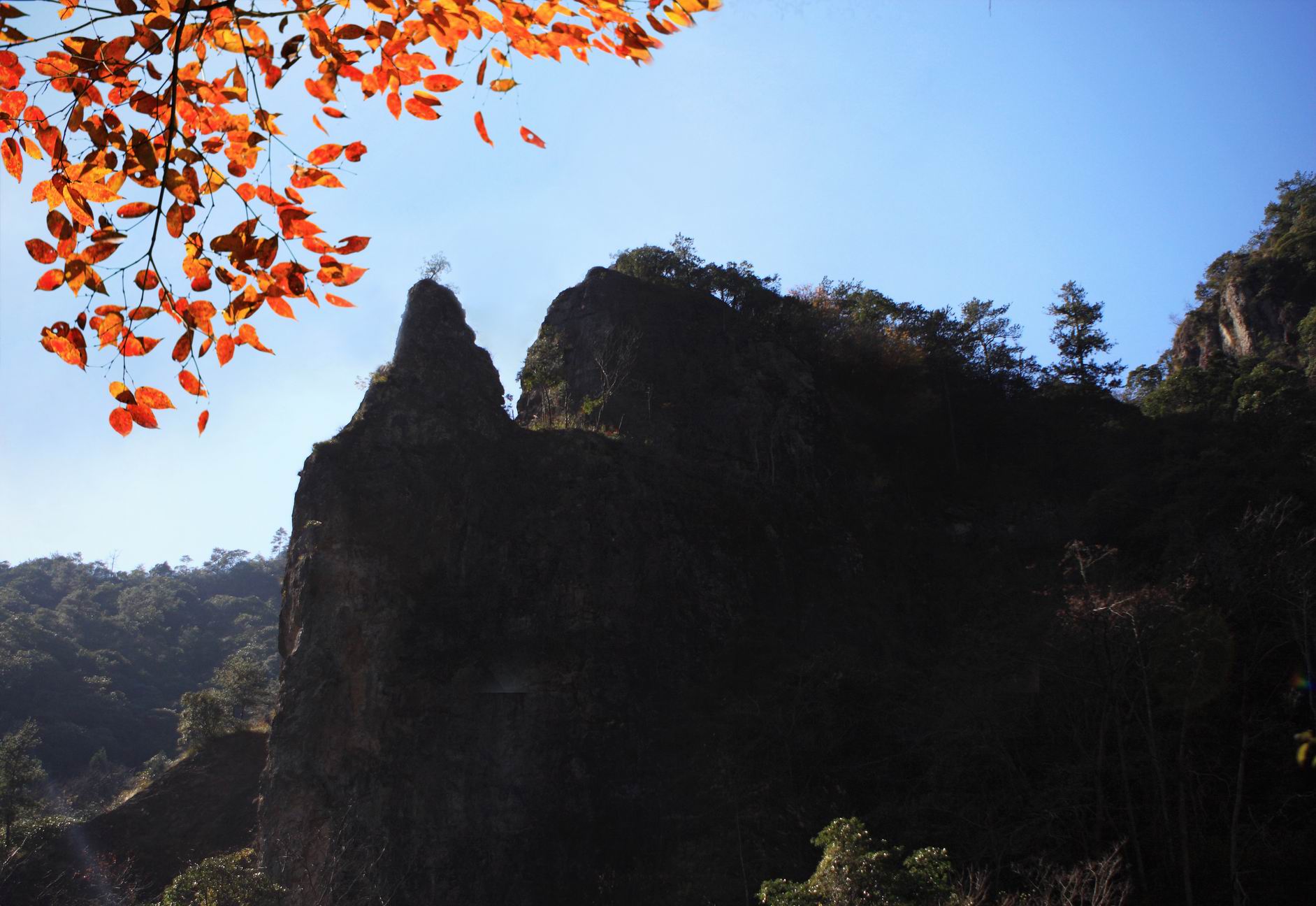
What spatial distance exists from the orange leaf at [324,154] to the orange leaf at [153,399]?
139 centimetres

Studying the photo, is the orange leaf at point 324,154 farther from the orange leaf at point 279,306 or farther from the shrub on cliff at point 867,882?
the shrub on cliff at point 867,882

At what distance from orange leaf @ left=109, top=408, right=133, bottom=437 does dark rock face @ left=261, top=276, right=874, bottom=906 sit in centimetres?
1296

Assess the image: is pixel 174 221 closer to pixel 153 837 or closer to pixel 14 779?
pixel 153 837

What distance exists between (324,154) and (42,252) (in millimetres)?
1354

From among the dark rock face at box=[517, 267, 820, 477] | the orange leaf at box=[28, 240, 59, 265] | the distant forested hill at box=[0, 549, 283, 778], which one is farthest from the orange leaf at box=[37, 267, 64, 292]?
the distant forested hill at box=[0, 549, 283, 778]

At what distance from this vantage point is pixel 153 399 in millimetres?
4164

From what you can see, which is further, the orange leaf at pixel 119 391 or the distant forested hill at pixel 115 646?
the distant forested hill at pixel 115 646

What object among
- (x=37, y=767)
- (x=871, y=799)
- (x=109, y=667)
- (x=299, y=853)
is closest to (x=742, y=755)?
(x=871, y=799)

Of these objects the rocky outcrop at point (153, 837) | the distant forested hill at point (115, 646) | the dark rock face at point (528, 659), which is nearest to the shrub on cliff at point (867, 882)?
the dark rock face at point (528, 659)

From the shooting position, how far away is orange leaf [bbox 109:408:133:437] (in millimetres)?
4109

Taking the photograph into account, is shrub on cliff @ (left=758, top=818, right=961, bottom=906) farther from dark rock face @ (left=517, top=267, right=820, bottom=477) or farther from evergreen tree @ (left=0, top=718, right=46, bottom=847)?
evergreen tree @ (left=0, top=718, right=46, bottom=847)

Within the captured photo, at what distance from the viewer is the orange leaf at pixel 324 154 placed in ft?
14.8

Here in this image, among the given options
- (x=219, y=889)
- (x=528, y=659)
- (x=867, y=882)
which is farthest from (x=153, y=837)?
(x=867, y=882)

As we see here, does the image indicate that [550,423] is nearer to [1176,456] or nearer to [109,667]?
[1176,456]
